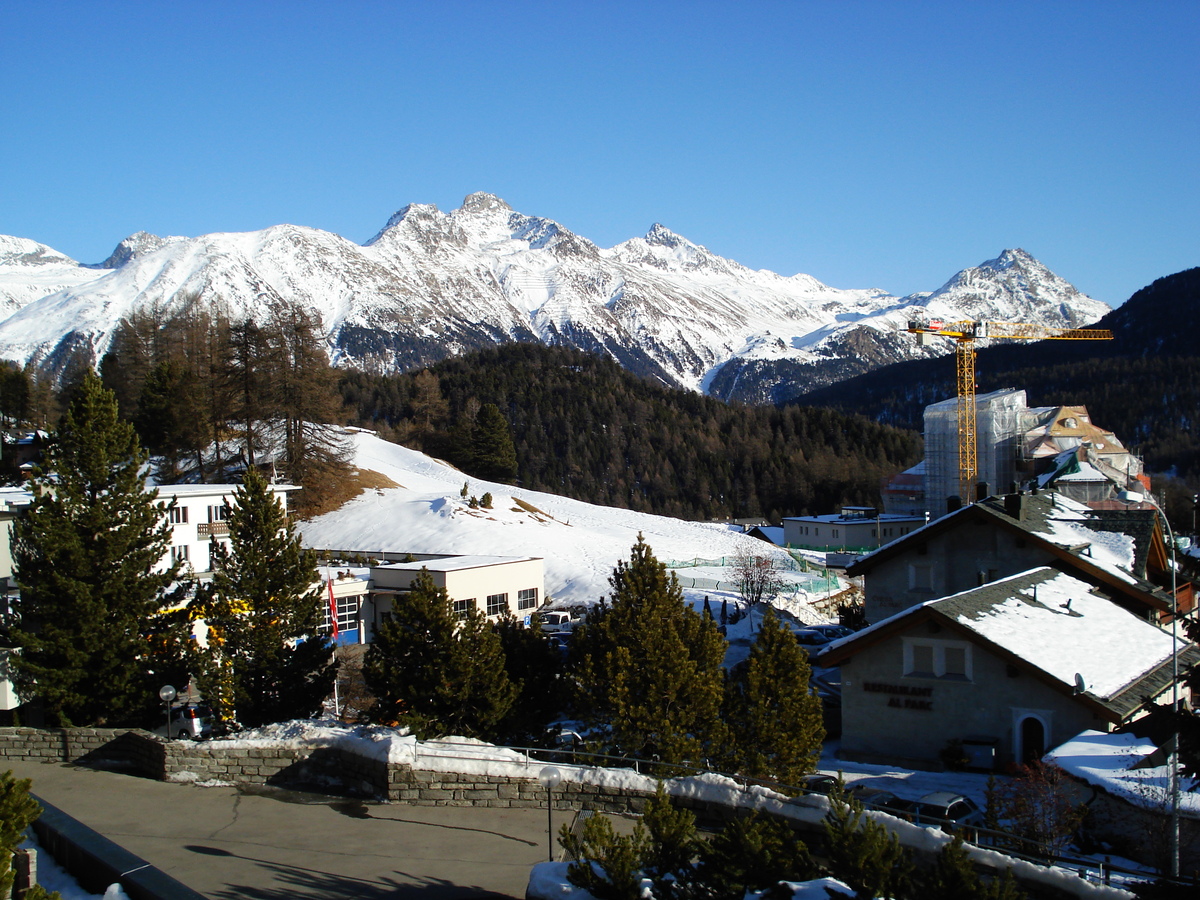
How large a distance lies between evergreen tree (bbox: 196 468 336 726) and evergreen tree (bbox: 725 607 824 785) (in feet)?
36.9

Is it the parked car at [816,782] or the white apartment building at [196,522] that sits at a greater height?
the white apartment building at [196,522]

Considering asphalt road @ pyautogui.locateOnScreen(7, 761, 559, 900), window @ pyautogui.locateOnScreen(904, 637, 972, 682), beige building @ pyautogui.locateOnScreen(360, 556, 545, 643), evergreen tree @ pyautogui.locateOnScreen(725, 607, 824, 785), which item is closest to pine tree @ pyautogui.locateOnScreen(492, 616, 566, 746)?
asphalt road @ pyautogui.locateOnScreen(7, 761, 559, 900)

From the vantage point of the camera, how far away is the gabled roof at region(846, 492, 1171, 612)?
89.5 feet

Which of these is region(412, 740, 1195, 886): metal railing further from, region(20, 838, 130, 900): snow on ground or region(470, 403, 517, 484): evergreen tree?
region(470, 403, 517, 484): evergreen tree

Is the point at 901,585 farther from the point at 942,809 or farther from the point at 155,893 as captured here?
the point at 155,893

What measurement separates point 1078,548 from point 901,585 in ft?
18.6

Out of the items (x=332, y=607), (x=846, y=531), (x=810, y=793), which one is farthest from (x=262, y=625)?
(x=846, y=531)

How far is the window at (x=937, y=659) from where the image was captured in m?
21.3

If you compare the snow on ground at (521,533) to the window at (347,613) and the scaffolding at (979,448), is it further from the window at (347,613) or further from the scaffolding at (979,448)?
the scaffolding at (979,448)

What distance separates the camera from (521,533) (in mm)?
57281

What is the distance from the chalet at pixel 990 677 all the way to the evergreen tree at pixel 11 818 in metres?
17.3

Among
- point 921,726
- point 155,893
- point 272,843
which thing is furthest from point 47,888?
point 921,726

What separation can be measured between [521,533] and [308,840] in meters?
42.2

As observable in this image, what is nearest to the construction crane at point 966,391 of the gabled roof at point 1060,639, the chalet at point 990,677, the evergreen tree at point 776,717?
the gabled roof at point 1060,639
